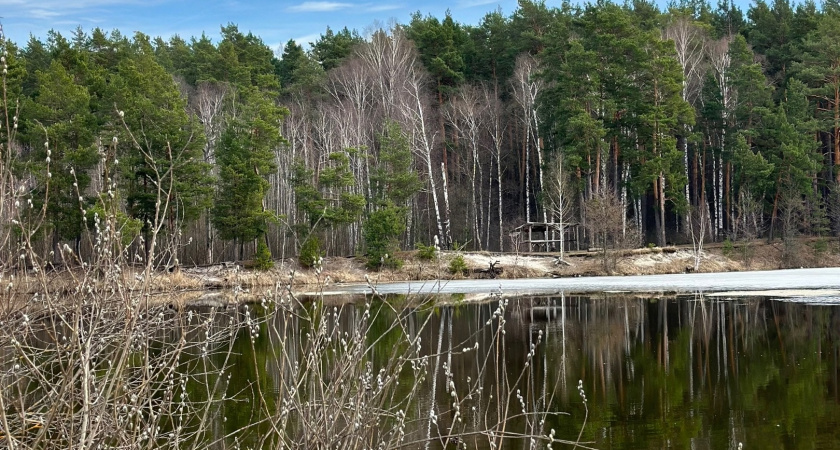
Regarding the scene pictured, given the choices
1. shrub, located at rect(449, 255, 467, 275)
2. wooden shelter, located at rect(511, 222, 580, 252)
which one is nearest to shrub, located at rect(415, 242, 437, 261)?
shrub, located at rect(449, 255, 467, 275)

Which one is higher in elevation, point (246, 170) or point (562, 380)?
point (246, 170)

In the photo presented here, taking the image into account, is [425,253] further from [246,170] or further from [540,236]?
[246,170]

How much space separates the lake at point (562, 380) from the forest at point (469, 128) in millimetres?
17696

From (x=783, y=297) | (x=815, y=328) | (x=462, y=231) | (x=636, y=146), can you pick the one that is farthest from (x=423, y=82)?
(x=815, y=328)

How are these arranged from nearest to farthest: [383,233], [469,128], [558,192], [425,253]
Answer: [383,233] → [425,253] → [558,192] → [469,128]

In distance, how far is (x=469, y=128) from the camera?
52.3 meters

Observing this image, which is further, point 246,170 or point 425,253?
point 425,253

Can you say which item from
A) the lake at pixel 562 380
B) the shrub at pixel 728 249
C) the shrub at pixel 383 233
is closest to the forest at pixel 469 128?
the shrub at pixel 383 233

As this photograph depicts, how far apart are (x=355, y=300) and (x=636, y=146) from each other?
84.0ft

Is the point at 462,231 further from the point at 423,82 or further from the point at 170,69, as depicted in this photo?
the point at 170,69

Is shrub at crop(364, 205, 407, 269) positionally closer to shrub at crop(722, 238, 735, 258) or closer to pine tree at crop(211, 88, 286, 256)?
pine tree at crop(211, 88, 286, 256)

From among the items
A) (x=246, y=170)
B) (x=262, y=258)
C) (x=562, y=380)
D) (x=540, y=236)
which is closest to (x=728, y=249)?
(x=540, y=236)

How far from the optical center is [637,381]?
12484 millimetres

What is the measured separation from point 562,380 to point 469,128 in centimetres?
4100
